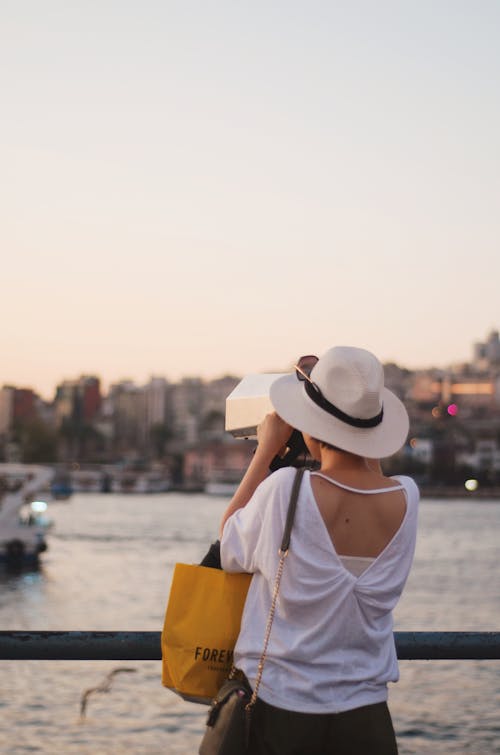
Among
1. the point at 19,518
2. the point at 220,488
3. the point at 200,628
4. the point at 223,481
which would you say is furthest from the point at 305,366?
the point at 223,481

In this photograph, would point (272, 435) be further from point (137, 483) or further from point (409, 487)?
point (137, 483)

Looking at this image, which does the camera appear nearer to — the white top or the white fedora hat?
the white fedora hat

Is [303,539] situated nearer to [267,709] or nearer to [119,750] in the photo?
[267,709]

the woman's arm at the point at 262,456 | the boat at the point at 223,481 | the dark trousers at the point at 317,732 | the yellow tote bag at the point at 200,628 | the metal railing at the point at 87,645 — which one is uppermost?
the woman's arm at the point at 262,456

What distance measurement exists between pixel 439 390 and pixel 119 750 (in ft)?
526

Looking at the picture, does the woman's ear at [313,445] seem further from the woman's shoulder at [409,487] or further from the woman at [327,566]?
the woman's shoulder at [409,487]

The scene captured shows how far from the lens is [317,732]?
205 centimetres

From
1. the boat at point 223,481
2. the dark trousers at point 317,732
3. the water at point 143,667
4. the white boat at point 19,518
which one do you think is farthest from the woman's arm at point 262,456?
the boat at point 223,481

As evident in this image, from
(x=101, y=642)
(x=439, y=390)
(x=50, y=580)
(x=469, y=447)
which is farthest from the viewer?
(x=439, y=390)

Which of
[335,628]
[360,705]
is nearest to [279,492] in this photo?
[335,628]

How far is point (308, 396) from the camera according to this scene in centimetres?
214

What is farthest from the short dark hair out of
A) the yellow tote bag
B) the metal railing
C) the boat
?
the boat

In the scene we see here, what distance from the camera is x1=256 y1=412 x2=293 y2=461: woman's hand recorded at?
7.08 feet

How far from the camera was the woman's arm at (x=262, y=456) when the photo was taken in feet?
7.01
